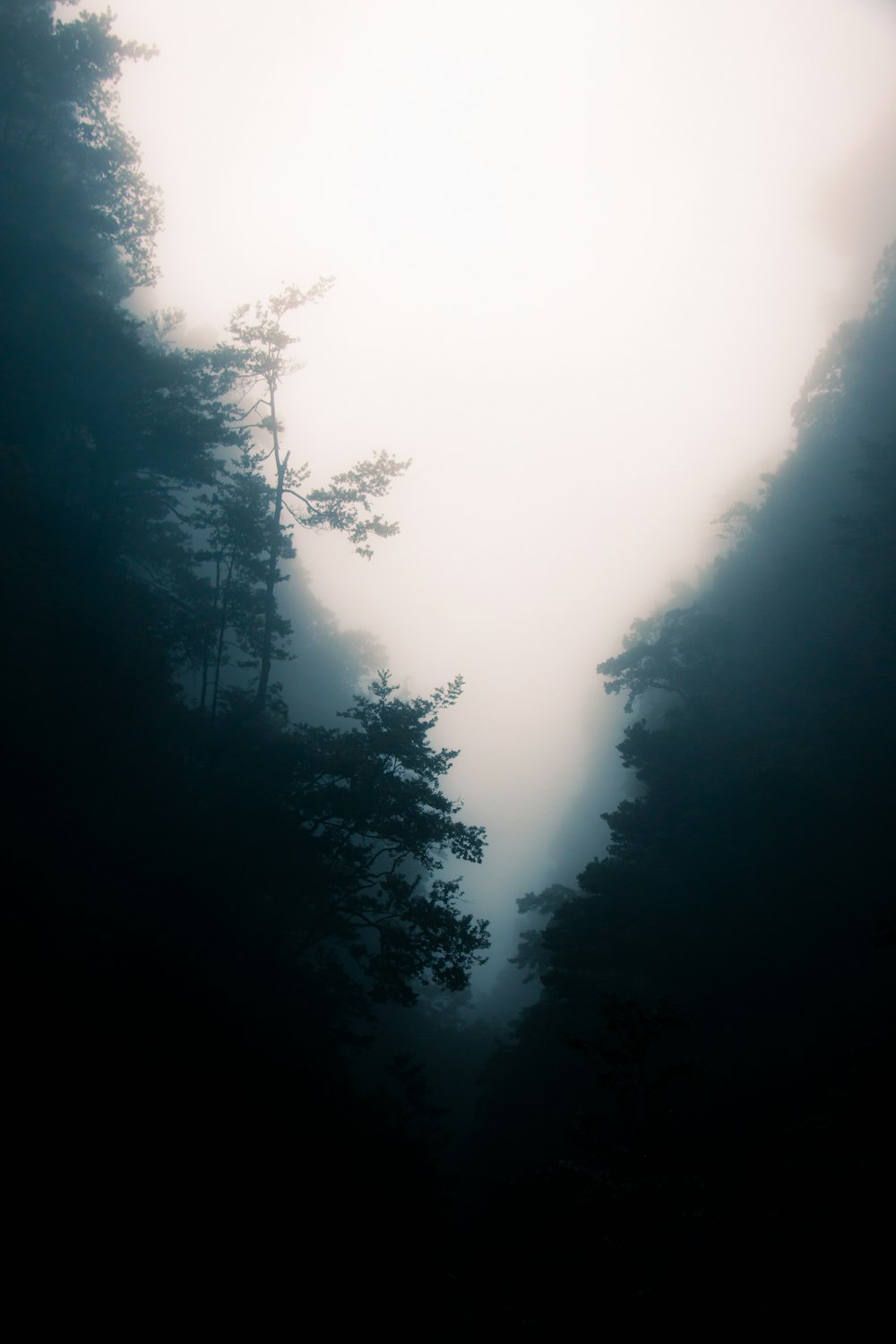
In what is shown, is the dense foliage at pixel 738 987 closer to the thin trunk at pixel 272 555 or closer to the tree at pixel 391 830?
the tree at pixel 391 830

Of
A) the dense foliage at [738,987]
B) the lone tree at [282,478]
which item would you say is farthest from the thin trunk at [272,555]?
the dense foliage at [738,987]

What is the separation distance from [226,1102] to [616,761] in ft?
252

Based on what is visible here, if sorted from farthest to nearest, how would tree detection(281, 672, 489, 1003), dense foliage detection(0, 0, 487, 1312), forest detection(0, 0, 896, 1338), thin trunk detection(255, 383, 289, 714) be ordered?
thin trunk detection(255, 383, 289, 714)
tree detection(281, 672, 489, 1003)
dense foliage detection(0, 0, 487, 1312)
forest detection(0, 0, 896, 1338)

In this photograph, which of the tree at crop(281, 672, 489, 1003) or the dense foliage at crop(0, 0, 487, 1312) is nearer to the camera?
the dense foliage at crop(0, 0, 487, 1312)

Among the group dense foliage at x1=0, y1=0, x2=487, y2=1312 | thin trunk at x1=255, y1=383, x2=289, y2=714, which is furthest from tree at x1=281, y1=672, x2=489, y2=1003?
thin trunk at x1=255, y1=383, x2=289, y2=714

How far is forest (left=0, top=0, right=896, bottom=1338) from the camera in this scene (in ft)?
23.9

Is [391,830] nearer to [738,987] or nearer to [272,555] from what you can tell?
[272,555]

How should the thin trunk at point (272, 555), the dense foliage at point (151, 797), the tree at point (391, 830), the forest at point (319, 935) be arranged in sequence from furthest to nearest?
the thin trunk at point (272, 555), the tree at point (391, 830), the dense foliage at point (151, 797), the forest at point (319, 935)

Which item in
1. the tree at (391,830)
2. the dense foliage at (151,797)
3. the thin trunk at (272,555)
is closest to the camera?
the dense foliage at (151,797)

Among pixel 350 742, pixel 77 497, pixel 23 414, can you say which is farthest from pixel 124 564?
pixel 350 742

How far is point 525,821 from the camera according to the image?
157m

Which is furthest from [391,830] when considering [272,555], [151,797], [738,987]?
[738,987]

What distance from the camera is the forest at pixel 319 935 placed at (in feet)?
23.9

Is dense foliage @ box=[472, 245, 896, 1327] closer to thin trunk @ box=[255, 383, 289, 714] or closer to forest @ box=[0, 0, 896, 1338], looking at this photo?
forest @ box=[0, 0, 896, 1338]
